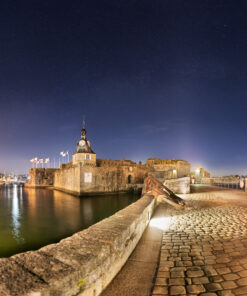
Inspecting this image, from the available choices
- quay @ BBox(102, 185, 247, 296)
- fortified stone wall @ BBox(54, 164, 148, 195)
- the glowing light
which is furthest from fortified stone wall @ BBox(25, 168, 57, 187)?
quay @ BBox(102, 185, 247, 296)

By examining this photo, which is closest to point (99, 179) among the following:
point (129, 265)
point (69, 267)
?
point (129, 265)

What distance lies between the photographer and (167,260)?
3.04 metres

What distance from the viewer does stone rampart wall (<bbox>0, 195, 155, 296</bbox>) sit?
1.41 m

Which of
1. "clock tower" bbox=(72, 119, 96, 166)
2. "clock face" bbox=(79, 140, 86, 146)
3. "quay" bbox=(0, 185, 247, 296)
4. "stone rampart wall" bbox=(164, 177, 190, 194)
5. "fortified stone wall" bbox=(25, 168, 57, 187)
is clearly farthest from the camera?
"fortified stone wall" bbox=(25, 168, 57, 187)

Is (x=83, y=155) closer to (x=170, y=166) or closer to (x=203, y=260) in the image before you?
(x=170, y=166)

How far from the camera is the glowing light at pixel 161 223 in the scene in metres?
5.03

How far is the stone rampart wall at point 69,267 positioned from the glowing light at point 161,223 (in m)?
2.60

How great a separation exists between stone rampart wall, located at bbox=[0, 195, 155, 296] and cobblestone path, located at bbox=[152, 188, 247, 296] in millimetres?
716

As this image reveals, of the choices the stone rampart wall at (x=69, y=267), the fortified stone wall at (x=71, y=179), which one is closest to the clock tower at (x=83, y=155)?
the fortified stone wall at (x=71, y=179)

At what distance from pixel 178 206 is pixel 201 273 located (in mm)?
5133

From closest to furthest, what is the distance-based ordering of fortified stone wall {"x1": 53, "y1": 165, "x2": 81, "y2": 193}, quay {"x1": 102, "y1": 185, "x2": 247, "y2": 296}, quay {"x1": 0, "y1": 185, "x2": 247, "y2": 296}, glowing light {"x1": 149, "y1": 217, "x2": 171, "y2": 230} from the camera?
quay {"x1": 0, "y1": 185, "x2": 247, "y2": 296}, quay {"x1": 102, "y1": 185, "x2": 247, "y2": 296}, glowing light {"x1": 149, "y1": 217, "x2": 171, "y2": 230}, fortified stone wall {"x1": 53, "y1": 165, "x2": 81, "y2": 193}

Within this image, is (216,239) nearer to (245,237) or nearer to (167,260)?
(245,237)

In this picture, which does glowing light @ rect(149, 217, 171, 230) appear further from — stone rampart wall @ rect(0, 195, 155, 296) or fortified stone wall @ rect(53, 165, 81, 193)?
fortified stone wall @ rect(53, 165, 81, 193)

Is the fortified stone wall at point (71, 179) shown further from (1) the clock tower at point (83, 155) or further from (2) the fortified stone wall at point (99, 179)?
(1) the clock tower at point (83, 155)
